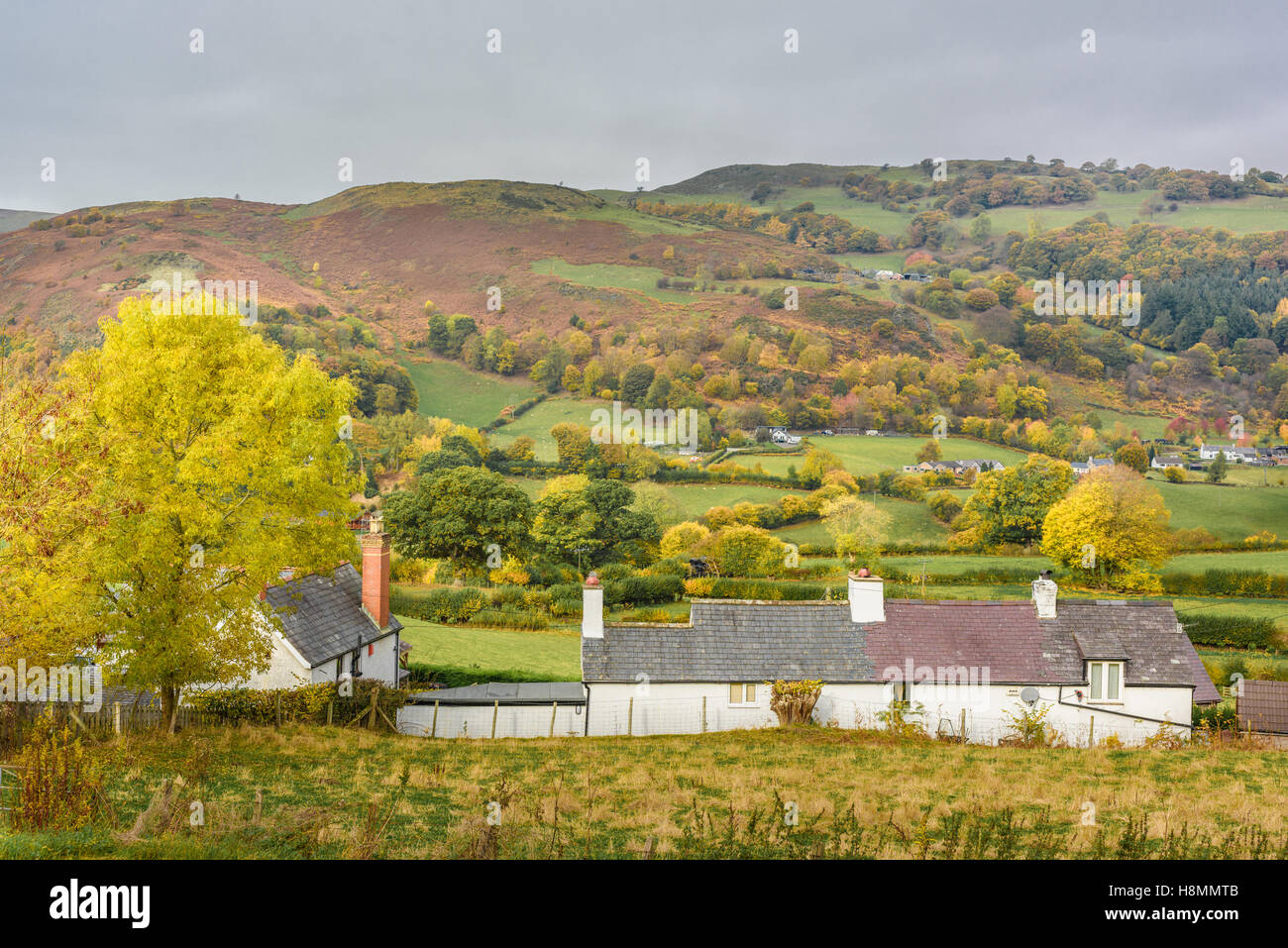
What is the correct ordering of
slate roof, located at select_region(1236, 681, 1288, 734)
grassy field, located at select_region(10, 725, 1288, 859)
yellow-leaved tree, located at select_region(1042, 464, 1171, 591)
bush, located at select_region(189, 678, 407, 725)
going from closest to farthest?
grassy field, located at select_region(10, 725, 1288, 859) < bush, located at select_region(189, 678, 407, 725) < slate roof, located at select_region(1236, 681, 1288, 734) < yellow-leaved tree, located at select_region(1042, 464, 1171, 591)

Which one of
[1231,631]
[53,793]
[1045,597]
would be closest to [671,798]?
[53,793]

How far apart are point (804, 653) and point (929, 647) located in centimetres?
439

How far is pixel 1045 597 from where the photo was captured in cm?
3500

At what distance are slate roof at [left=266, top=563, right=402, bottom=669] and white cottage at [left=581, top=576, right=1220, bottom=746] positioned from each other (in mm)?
8394

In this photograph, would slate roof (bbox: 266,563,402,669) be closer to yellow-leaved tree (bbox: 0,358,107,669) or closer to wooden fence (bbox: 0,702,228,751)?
wooden fence (bbox: 0,702,228,751)

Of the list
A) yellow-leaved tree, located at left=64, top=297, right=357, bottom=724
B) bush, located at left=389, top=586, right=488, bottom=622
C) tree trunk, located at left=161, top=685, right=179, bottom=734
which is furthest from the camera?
bush, located at left=389, top=586, right=488, bottom=622

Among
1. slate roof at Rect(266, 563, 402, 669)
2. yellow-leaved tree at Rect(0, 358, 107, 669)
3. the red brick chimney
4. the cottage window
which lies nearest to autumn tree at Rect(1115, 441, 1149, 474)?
the cottage window

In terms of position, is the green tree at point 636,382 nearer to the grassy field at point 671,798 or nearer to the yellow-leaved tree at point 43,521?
the grassy field at point 671,798

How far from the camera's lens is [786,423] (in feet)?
575

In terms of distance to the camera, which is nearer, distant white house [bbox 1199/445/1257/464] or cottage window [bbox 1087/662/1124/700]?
cottage window [bbox 1087/662/1124/700]

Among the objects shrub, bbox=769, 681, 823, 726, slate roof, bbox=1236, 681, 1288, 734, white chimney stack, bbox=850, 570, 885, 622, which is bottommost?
slate roof, bbox=1236, 681, 1288, 734

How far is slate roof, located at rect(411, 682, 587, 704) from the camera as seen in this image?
106ft
